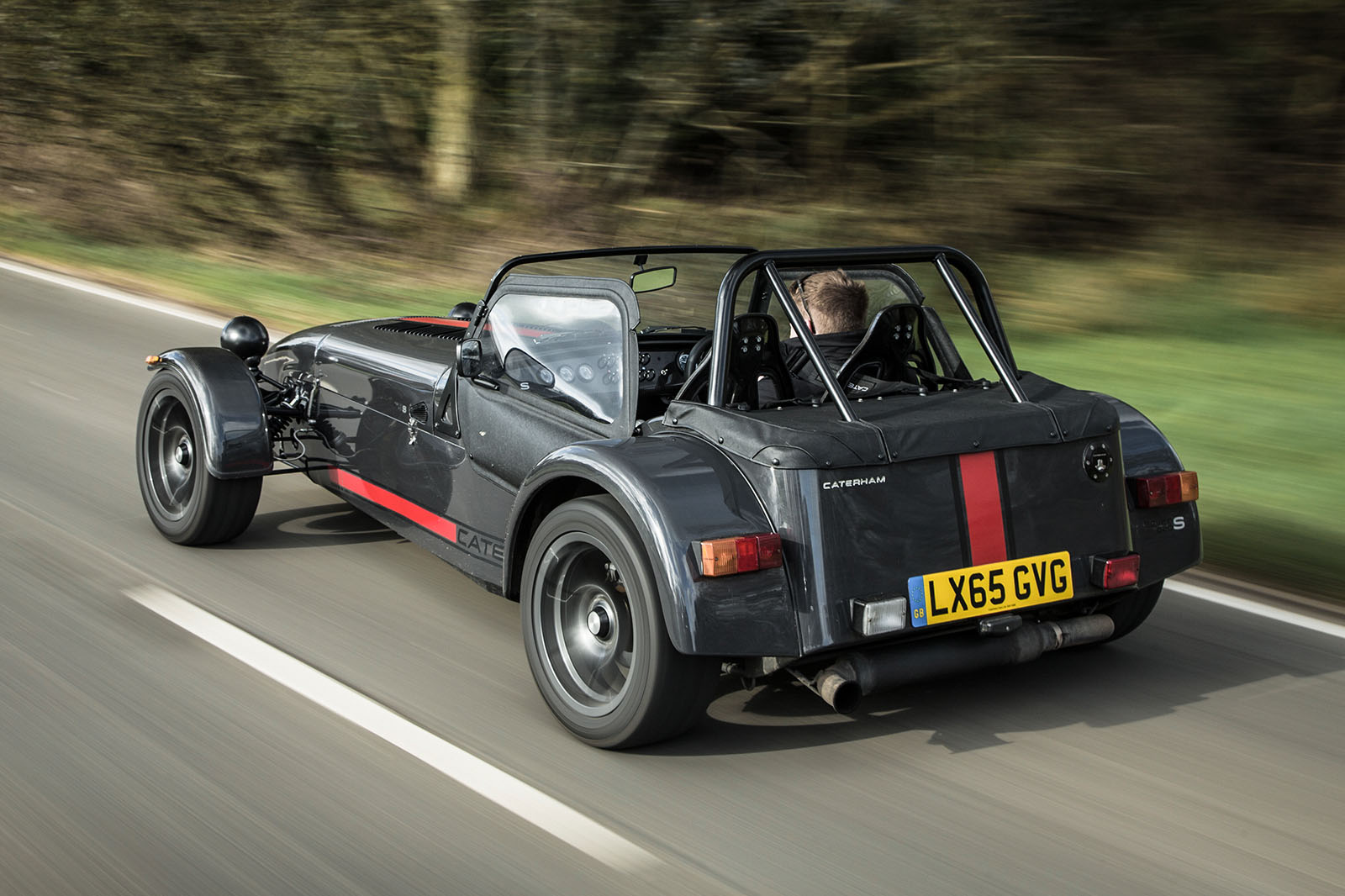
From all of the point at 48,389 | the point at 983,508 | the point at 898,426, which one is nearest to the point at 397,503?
the point at 898,426

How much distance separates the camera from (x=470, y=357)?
4.98 m

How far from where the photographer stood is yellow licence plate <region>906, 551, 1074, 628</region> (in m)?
3.84

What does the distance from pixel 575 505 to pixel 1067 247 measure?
10.6 m

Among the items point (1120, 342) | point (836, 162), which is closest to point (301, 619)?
point (1120, 342)

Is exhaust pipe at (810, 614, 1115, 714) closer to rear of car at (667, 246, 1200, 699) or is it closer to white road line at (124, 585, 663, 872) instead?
rear of car at (667, 246, 1200, 699)

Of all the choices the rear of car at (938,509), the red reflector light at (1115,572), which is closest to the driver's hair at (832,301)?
the rear of car at (938,509)

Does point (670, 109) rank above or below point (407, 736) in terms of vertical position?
above

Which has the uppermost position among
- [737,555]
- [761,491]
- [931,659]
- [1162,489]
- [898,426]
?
[898,426]

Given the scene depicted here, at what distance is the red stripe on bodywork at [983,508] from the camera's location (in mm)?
3932

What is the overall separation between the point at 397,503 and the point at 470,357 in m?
0.86

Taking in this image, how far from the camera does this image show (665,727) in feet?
12.8

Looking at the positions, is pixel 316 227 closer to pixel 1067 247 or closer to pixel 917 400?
pixel 1067 247

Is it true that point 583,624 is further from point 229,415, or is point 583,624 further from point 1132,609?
point 229,415

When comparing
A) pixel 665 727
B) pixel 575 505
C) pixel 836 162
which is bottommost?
pixel 665 727
